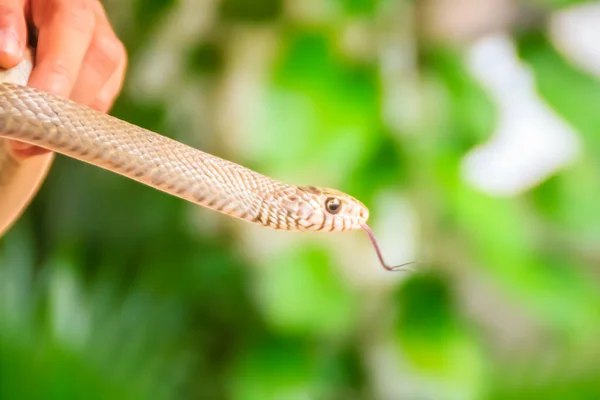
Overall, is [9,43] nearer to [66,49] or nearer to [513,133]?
[66,49]

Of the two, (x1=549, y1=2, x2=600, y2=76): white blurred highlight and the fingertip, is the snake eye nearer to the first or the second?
the fingertip

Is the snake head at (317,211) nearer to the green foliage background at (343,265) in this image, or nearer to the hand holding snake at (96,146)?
the hand holding snake at (96,146)

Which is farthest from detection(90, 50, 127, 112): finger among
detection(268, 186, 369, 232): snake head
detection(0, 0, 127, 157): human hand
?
detection(268, 186, 369, 232): snake head

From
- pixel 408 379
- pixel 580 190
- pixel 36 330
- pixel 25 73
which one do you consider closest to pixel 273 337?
pixel 408 379

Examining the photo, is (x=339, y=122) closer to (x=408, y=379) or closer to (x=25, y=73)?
(x=408, y=379)

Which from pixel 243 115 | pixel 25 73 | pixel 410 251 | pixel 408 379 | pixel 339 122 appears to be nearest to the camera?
pixel 25 73

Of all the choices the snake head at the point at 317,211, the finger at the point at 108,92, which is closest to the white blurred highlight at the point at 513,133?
the snake head at the point at 317,211
